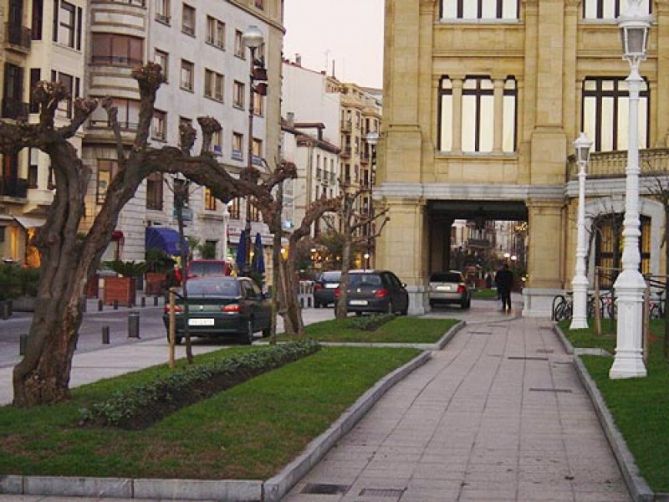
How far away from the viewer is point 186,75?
69625mm

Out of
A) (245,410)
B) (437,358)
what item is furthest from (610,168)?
(245,410)

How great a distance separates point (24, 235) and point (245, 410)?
4433cm

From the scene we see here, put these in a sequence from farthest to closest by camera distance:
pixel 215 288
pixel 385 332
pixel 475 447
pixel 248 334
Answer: pixel 385 332
pixel 215 288
pixel 248 334
pixel 475 447

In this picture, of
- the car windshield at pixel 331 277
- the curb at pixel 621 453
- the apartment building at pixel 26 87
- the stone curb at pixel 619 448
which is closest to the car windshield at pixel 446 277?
the car windshield at pixel 331 277

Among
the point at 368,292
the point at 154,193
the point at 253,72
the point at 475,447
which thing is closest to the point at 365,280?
the point at 368,292

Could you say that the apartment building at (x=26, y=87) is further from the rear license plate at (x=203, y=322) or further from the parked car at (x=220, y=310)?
the rear license plate at (x=203, y=322)

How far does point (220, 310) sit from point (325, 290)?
2385 centimetres

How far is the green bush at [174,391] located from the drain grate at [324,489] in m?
1.92

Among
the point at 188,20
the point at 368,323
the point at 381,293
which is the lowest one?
the point at 368,323

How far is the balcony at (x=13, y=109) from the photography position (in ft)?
173

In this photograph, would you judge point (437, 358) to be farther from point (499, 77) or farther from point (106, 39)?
point (106, 39)

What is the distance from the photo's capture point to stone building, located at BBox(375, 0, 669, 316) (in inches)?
1687

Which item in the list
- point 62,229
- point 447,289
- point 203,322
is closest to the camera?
point 62,229

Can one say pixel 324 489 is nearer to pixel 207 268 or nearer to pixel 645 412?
pixel 645 412
